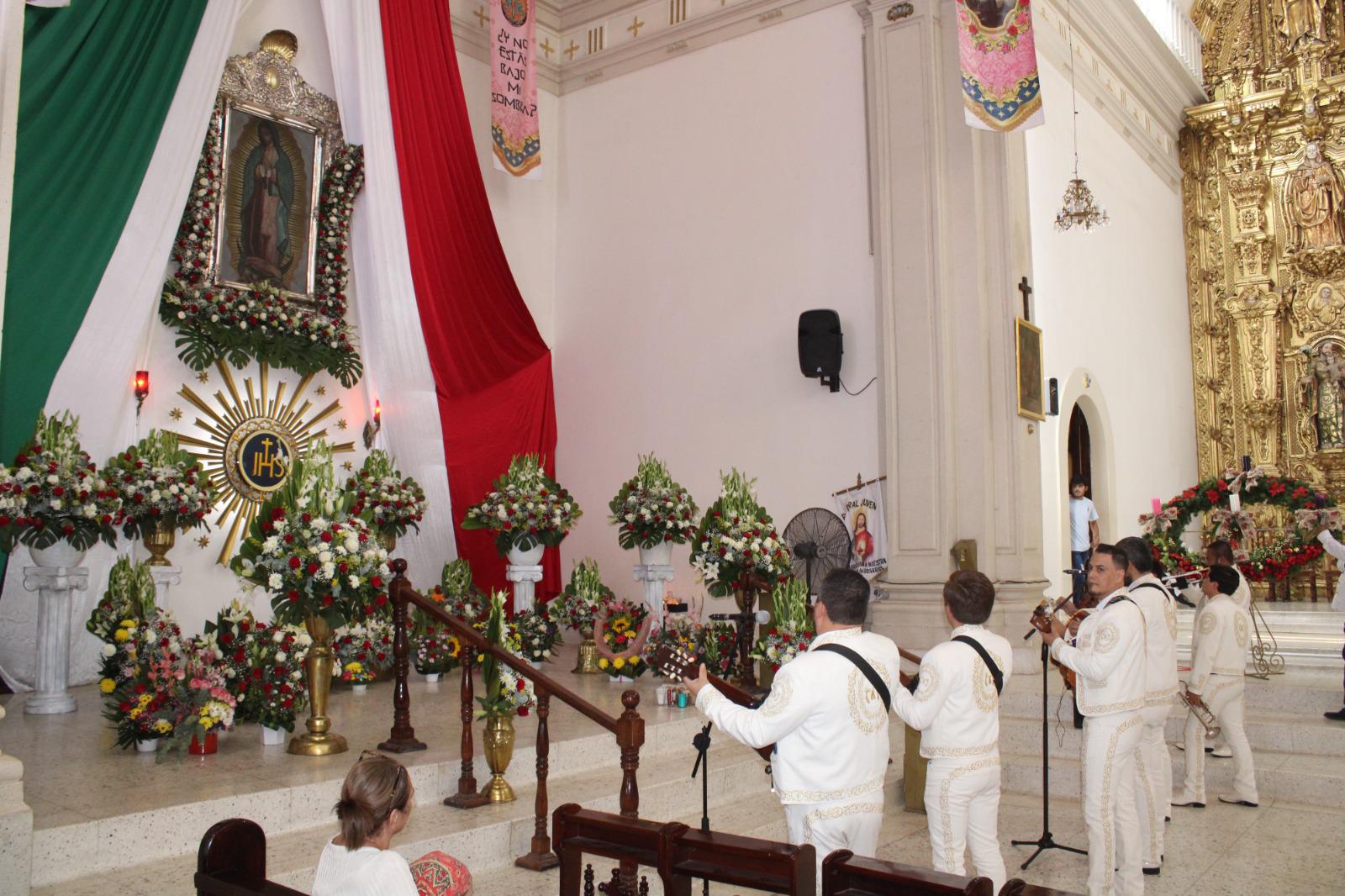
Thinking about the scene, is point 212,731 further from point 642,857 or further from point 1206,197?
point 1206,197

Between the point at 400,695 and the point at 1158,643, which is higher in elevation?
the point at 1158,643

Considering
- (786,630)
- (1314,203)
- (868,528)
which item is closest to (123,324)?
(786,630)

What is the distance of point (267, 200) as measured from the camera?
10.3 m

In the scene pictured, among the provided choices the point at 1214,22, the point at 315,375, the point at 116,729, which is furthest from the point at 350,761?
the point at 1214,22

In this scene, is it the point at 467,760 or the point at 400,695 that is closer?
the point at 467,760

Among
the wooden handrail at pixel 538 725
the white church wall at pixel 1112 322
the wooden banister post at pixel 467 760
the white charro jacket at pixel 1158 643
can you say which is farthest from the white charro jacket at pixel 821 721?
the white church wall at pixel 1112 322

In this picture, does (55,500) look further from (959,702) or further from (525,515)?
(959,702)

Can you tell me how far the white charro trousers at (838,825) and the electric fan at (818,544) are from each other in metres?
5.74

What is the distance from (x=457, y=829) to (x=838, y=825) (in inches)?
101

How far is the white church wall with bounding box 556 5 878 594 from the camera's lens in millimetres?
11094

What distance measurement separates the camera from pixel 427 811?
6.08m

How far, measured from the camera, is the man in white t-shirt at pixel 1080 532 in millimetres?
11594

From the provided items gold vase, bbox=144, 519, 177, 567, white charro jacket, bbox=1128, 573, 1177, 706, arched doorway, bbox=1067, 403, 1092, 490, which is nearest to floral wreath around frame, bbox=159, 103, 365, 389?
gold vase, bbox=144, 519, 177, 567

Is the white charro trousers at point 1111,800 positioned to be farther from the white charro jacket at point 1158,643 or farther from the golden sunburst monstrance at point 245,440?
the golden sunburst monstrance at point 245,440
